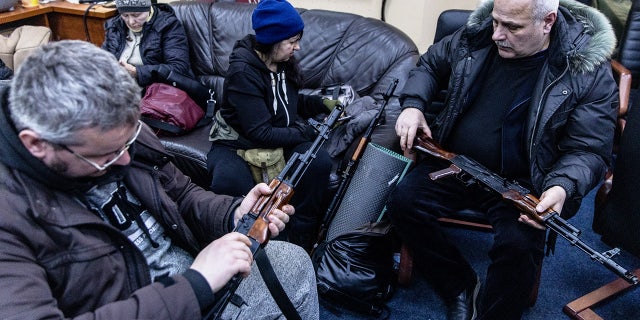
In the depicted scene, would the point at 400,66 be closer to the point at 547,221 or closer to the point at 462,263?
the point at 462,263

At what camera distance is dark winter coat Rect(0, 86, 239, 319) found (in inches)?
31.8

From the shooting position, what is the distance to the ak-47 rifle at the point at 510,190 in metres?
1.34

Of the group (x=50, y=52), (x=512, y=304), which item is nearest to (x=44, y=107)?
(x=50, y=52)

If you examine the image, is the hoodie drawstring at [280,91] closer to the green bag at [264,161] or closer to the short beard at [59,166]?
the green bag at [264,161]

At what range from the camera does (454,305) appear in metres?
1.85

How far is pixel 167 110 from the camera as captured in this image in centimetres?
237

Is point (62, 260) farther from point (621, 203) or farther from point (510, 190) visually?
point (621, 203)

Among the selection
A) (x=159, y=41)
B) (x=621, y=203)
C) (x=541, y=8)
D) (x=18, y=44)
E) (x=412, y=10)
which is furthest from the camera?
(x=412, y=10)

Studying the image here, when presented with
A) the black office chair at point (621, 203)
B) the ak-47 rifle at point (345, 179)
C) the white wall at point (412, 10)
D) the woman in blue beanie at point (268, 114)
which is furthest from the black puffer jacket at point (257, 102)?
the white wall at point (412, 10)

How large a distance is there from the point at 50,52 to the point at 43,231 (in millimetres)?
330

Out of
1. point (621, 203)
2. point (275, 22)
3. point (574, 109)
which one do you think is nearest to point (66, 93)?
point (275, 22)

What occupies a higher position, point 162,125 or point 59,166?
point 59,166

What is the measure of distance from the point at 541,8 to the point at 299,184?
1.14 meters

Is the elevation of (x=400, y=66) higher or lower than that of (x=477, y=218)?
higher
